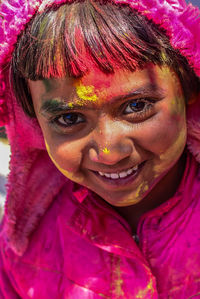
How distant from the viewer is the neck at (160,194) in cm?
123

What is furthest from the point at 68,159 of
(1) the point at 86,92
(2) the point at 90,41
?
(2) the point at 90,41

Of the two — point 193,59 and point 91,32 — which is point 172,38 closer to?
point 193,59

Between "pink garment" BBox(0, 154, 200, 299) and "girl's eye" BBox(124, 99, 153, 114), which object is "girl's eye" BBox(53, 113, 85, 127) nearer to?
"girl's eye" BBox(124, 99, 153, 114)

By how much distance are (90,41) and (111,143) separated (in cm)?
26

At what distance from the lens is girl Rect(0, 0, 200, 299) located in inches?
35.9

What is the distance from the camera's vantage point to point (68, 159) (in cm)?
105

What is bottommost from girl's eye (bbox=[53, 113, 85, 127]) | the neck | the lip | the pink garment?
the pink garment

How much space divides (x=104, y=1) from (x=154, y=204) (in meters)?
0.68

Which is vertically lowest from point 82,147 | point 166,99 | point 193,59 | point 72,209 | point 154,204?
point 72,209

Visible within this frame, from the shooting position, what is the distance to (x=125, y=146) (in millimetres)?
959

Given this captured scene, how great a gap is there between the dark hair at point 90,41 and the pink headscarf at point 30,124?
0.09 feet

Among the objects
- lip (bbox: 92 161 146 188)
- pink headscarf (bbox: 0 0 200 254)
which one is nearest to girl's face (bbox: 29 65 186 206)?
lip (bbox: 92 161 146 188)

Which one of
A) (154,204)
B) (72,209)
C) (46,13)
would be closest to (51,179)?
(72,209)

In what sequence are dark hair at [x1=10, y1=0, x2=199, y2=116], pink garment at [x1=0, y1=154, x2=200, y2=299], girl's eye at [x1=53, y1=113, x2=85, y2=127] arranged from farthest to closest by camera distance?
pink garment at [x1=0, y1=154, x2=200, y2=299] → girl's eye at [x1=53, y1=113, x2=85, y2=127] → dark hair at [x1=10, y1=0, x2=199, y2=116]
